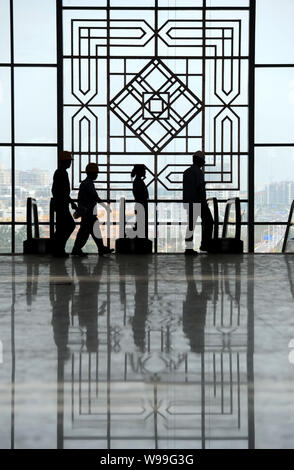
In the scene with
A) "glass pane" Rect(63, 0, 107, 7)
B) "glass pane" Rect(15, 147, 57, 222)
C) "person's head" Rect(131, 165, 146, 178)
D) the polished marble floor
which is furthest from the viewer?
"glass pane" Rect(15, 147, 57, 222)

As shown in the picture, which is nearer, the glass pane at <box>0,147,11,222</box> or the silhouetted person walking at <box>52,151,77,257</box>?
the silhouetted person walking at <box>52,151,77,257</box>

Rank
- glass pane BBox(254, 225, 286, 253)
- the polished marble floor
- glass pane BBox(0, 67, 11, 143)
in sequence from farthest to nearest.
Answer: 1. glass pane BBox(254, 225, 286, 253)
2. glass pane BBox(0, 67, 11, 143)
3. the polished marble floor

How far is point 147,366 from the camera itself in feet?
12.7

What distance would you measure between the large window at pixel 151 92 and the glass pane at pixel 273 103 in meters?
0.02

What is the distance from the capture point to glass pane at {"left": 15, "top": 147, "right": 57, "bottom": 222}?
49.6ft

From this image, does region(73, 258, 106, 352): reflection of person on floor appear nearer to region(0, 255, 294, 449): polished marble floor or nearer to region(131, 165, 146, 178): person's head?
region(0, 255, 294, 449): polished marble floor

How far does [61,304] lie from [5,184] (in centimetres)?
933

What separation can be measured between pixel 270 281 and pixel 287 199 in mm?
7218

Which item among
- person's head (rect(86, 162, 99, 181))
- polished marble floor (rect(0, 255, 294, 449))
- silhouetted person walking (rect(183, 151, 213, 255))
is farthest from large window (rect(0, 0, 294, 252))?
polished marble floor (rect(0, 255, 294, 449))

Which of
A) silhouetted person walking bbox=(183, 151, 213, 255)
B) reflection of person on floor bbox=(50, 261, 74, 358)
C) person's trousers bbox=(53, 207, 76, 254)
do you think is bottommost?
reflection of person on floor bbox=(50, 261, 74, 358)

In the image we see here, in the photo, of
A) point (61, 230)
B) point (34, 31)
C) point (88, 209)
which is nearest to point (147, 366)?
point (61, 230)

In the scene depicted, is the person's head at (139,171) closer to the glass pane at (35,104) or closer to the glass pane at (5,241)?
the glass pane at (35,104)

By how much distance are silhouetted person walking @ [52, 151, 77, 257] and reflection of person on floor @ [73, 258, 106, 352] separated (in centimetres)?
210

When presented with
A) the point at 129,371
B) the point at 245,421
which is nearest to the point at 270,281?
the point at 129,371
